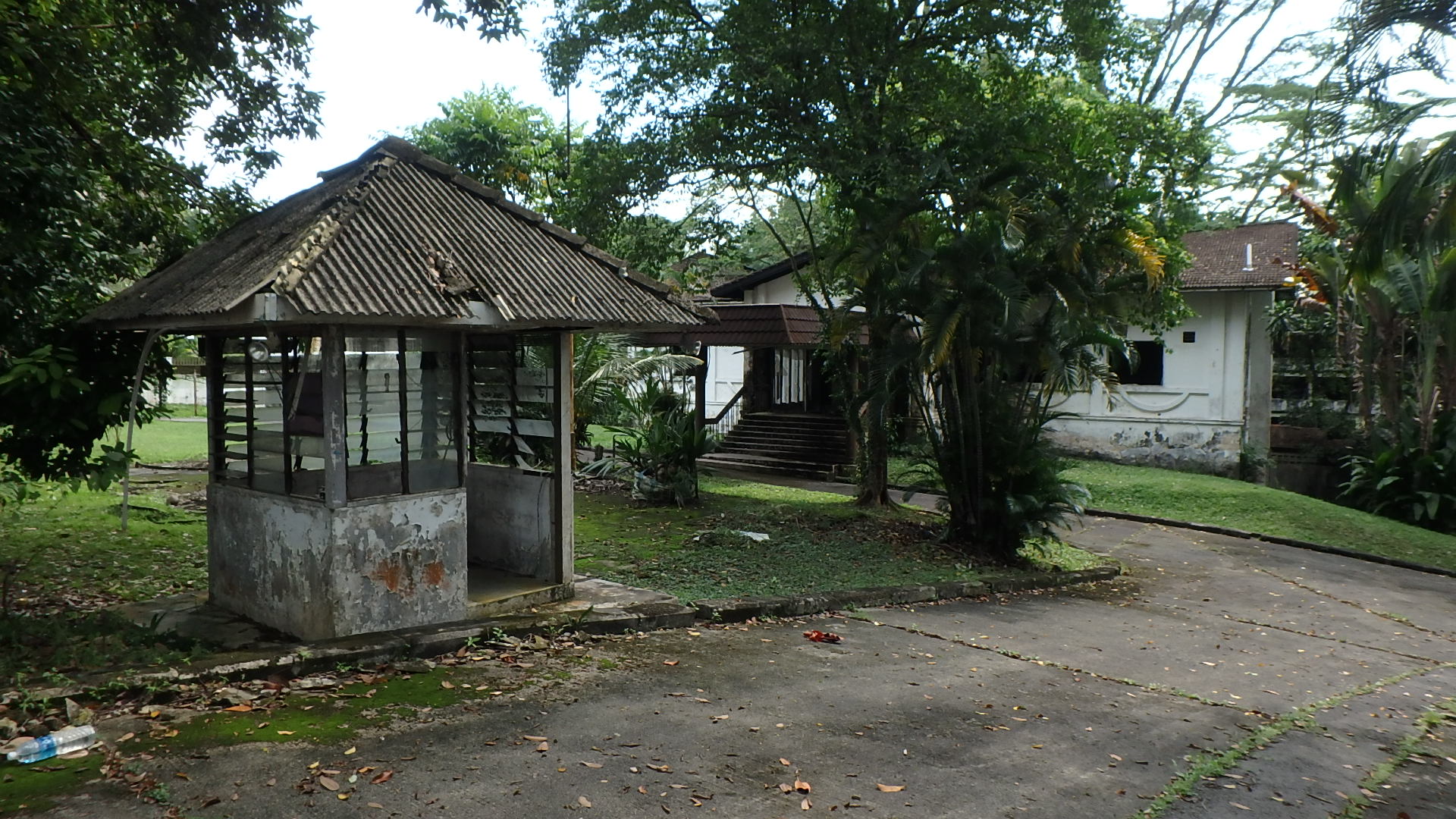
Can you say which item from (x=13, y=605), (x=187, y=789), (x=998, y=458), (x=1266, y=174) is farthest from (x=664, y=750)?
(x=1266, y=174)

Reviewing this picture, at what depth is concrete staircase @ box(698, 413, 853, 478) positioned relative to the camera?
68.4 ft

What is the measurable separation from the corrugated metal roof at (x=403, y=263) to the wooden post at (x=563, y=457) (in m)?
0.60

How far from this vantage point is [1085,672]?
774cm

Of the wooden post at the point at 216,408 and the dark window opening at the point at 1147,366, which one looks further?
the dark window opening at the point at 1147,366

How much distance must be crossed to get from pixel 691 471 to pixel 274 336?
28.7 ft

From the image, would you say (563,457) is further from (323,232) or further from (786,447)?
(786,447)

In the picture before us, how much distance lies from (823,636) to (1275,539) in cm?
1116

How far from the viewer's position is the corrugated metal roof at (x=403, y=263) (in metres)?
Result: 6.56

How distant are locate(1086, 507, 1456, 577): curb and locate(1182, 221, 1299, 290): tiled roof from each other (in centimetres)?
610

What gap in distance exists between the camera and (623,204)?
13992mm

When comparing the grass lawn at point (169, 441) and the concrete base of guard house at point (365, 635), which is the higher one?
the grass lawn at point (169, 441)

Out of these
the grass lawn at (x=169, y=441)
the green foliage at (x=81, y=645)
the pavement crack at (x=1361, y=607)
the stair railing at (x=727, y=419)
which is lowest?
the pavement crack at (x=1361, y=607)

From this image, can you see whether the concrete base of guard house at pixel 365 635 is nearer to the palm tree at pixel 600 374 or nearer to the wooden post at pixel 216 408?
the wooden post at pixel 216 408

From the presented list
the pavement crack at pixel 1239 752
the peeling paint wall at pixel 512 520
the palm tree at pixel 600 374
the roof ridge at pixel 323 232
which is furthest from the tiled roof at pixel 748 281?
the pavement crack at pixel 1239 752
